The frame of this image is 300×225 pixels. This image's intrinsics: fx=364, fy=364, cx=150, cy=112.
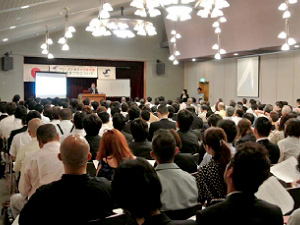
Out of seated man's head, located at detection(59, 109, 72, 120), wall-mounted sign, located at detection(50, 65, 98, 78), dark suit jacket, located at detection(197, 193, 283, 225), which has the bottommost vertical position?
dark suit jacket, located at detection(197, 193, 283, 225)

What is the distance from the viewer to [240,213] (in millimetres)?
1693

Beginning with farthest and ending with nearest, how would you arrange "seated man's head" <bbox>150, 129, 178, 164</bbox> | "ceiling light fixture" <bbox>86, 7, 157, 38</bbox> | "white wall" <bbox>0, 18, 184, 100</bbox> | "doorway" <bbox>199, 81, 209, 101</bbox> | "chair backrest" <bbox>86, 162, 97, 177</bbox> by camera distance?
"doorway" <bbox>199, 81, 209, 101</bbox> → "white wall" <bbox>0, 18, 184, 100</bbox> → "ceiling light fixture" <bbox>86, 7, 157, 38</bbox> → "chair backrest" <bbox>86, 162, 97, 177</bbox> → "seated man's head" <bbox>150, 129, 178, 164</bbox>

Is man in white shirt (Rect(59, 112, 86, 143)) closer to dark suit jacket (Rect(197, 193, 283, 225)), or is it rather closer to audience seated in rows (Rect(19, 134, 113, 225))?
audience seated in rows (Rect(19, 134, 113, 225))

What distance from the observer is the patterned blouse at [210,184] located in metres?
2.86

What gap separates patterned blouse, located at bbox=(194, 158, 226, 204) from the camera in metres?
2.86

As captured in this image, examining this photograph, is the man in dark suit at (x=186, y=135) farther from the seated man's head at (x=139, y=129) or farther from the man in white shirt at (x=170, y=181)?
the man in white shirt at (x=170, y=181)

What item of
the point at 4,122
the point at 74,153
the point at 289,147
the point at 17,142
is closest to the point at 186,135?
the point at 289,147

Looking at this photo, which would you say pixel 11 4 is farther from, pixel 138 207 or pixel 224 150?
pixel 138 207

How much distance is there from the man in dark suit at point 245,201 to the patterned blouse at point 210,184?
42.3 inches

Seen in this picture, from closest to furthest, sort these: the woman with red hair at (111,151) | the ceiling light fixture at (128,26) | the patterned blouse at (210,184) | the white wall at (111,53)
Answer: the patterned blouse at (210,184), the woman with red hair at (111,151), the ceiling light fixture at (128,26), the white wall at (111,53)

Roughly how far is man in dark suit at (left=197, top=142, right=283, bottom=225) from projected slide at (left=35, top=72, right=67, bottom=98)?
14.9 meters

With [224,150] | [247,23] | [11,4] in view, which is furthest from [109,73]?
[224,150]

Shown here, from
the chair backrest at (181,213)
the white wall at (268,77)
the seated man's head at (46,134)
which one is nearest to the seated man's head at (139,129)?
the seated man's head at (46,134)

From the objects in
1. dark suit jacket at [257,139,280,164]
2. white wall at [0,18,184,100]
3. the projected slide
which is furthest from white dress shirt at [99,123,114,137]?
white wall at [0,18,184,100]
